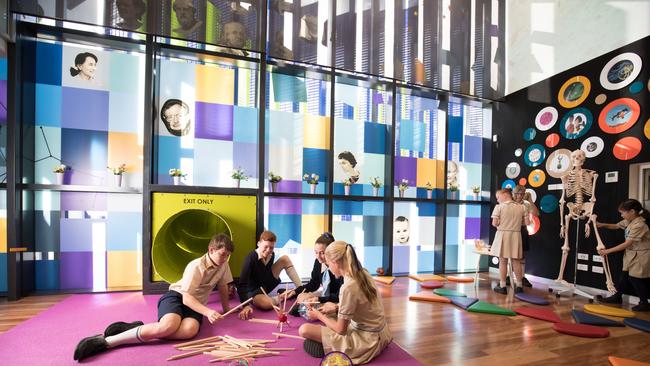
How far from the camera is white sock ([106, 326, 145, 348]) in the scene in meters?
2.35

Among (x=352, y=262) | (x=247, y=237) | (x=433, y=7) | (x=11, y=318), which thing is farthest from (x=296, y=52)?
(x=11, y=318)

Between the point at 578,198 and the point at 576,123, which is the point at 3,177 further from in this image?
the point at 576,123

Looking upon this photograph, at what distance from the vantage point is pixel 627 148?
4129 millimetres

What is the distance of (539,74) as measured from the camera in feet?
17.6

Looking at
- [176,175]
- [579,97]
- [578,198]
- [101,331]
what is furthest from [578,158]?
[101,331]

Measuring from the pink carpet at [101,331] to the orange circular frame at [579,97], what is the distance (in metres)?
4.84

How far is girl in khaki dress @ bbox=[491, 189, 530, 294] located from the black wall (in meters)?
0.91

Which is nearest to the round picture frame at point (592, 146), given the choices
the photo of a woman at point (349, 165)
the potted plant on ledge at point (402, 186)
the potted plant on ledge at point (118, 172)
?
the potted plant on ledge at point (402, 186)

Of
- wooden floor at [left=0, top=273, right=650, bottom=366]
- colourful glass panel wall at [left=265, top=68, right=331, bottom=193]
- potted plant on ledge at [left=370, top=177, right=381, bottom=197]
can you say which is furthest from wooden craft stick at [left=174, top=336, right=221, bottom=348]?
potted plant on ledge at [left=370, top=177, right=381, bottom=197]

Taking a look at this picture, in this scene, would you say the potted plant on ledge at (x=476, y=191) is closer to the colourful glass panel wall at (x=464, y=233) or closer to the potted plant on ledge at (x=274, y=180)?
the colourful glass panel wall at (x=464, y=233)

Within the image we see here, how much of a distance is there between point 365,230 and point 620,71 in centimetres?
440

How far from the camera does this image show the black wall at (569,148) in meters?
4.11

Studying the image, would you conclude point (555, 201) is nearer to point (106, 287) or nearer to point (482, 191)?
point (482, 191)

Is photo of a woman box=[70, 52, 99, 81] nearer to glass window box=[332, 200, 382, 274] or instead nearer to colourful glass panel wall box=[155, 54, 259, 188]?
colourful glass panel wall box=[155, 54, 259, 188]
